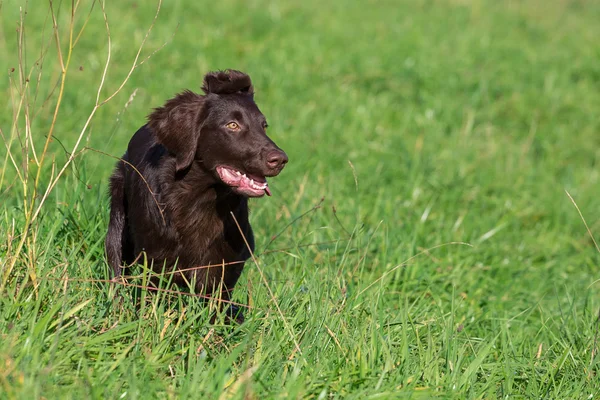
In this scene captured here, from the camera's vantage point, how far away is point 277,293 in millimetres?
3438

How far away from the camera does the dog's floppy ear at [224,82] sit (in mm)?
3725

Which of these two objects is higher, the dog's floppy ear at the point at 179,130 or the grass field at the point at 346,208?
the dog's floppy ear at the point at 179,130

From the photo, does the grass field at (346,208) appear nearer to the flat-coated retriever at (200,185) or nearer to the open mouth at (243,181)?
the flat-coated retriever at (200,185)

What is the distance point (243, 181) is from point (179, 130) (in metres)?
0.36

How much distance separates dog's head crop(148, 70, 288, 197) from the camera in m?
3.56

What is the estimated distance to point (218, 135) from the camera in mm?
3621

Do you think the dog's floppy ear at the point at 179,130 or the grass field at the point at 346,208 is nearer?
the grass field at the point at 346,208

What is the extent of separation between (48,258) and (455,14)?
9.26 meters

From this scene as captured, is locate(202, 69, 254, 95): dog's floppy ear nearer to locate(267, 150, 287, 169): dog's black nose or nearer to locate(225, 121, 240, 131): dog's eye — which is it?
locate(225, 121, 240, 131): dog's eye

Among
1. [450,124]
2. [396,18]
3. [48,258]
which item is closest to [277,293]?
[48,258]

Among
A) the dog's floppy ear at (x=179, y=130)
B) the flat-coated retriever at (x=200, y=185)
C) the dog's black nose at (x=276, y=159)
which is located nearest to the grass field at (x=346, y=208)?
the flat-coated retriever at (x=200, y=185)

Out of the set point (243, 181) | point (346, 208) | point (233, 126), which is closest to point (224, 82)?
point (233, 126)

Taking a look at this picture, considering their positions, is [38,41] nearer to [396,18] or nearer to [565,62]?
[396,18]

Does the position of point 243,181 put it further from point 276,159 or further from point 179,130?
point 179,130
